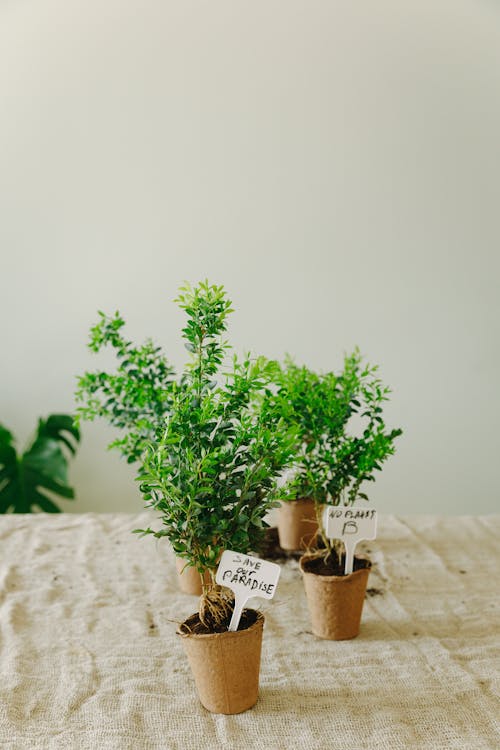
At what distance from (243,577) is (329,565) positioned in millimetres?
422

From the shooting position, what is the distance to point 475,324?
3.22 meters

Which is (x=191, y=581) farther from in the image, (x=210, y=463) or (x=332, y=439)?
(x=210, y=463)

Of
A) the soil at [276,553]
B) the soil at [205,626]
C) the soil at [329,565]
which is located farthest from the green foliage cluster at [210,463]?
the soil at [276,553]

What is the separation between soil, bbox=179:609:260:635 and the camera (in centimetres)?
132

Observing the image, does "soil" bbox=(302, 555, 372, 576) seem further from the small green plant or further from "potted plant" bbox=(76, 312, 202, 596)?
"potted plant" bbox=(76, 312, 202, 596)

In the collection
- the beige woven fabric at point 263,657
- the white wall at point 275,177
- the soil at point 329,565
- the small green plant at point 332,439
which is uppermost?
the white wall at point 275,177

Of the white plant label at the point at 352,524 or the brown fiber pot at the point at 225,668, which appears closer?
the brown fiber pot at the point at 225,668

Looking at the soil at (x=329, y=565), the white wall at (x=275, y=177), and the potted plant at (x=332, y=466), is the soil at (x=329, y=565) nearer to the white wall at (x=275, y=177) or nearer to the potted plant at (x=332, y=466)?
the potted plant at (x=332, y=466)

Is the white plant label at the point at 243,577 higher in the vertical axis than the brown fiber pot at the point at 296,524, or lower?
higher

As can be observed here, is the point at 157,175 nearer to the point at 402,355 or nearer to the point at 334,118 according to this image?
the point at 334,118

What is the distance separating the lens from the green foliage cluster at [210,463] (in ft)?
4.15

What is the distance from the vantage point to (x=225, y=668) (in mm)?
1267

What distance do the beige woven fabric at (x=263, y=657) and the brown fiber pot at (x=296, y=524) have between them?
0.13 meters

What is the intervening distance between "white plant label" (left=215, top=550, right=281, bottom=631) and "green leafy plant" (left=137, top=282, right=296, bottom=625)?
24 millimetres
